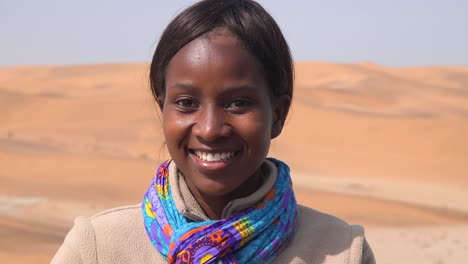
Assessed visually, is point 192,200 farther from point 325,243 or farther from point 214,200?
point 325,243

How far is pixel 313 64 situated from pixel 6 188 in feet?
128

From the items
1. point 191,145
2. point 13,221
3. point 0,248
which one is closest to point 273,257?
point 191,145

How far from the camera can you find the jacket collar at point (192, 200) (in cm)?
199

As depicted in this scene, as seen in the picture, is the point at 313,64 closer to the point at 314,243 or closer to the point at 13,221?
the point at 13,221

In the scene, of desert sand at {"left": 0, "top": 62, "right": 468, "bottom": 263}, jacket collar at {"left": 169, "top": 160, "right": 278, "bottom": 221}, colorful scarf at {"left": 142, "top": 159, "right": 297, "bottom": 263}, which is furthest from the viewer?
desert sand at {"left": 0, "top": 62, "right": 468, "bottom": 263}

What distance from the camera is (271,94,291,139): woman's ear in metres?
2.10

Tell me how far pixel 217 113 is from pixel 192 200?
0.27 m

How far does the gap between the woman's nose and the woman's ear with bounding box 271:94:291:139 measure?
0.79ft

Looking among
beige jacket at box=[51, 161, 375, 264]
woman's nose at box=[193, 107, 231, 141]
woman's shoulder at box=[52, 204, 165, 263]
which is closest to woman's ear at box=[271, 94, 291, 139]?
beige jacket at box=[51, 161, 375, 264]

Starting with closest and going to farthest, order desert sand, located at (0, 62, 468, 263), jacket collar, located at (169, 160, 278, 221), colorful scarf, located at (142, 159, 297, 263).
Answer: colorful scarf, located at (142, 159, 297, 263) → jacket collar, located at (169, 160, 278, 221) → desert sand, located at (0, 62, 468, 263)

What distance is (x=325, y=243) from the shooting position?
2098mm

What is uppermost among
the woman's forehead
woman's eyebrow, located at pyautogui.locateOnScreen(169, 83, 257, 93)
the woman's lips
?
the woman's forehead

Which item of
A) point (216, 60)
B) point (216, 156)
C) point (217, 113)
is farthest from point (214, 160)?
point (216, 60)

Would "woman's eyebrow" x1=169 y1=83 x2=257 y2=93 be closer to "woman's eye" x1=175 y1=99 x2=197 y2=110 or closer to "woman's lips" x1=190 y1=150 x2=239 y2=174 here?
"woman's eye" x1=175 y1=99 x2=197 y2=110
